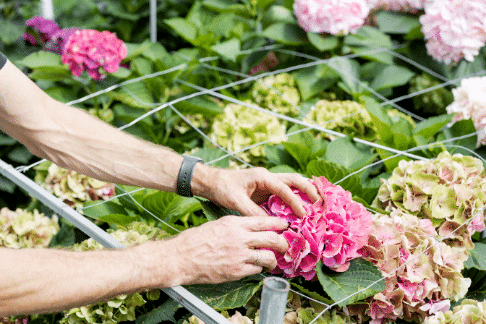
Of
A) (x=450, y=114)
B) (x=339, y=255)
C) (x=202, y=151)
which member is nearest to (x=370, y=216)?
(x=339, y=255)

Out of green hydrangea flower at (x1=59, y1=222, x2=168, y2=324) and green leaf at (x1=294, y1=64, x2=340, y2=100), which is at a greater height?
green leaf at (x1=294, y1=64, x2=340, y2=100)

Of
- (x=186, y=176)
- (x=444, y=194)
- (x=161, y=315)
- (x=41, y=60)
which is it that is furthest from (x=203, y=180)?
(x=41, y=60)

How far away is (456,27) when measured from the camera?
5.82 feet

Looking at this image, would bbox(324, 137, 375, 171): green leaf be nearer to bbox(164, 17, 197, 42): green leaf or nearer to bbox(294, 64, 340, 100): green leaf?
bbox(294, 64, 340, 100): green leaf

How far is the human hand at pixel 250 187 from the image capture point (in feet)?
2.93

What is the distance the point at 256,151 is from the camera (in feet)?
5.03

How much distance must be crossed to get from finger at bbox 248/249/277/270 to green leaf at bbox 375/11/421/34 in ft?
5.21

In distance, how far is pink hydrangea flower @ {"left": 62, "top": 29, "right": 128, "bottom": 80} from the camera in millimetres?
1590

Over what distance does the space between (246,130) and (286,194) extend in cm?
73

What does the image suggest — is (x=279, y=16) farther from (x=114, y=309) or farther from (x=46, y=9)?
(x=114, y=309)

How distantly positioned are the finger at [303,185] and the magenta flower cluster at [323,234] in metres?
0.01

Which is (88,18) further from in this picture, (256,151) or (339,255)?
(339,255)

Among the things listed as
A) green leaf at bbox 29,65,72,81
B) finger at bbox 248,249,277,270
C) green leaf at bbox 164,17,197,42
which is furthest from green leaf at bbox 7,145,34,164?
finger at bbox 248,249,277,270

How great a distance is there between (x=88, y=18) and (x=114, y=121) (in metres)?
0.94
